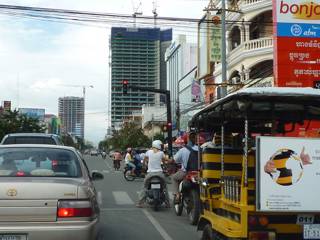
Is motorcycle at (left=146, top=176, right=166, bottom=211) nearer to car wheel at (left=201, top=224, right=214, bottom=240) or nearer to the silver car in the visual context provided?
car wheel at (left=201, top=224, right=214, bottom=240)

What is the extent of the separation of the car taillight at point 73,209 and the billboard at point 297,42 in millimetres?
14276

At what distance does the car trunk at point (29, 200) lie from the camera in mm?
6484

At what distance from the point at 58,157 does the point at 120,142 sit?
11114cm

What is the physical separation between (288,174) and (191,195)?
568 centimetres

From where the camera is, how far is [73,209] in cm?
665

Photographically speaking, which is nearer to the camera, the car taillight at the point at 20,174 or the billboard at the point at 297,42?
the car taillight at the point at 20,174

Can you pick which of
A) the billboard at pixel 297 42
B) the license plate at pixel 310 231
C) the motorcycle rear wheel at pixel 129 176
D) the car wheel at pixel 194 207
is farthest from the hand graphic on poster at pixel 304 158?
the motorcycle rear wheel at pixel 129 176

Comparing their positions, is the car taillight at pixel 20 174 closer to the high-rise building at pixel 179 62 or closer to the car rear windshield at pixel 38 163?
the car rear windshield at pixel 38 163

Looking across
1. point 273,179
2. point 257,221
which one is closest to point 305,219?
point 257,221

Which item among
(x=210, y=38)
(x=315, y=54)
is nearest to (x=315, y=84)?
(x=315, y=54)

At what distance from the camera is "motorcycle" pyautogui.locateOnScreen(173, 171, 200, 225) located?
1153 centimetres

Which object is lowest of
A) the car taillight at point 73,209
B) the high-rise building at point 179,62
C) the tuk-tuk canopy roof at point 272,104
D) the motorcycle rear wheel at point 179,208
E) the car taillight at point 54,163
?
the motorcycle rear wheel at point 179,208

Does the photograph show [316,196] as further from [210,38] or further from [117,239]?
[210,38]

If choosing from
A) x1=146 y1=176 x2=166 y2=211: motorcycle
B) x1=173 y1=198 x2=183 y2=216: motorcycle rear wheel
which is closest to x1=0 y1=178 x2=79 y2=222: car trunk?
x1=173 y1=198 x2=183 y2=216: motorcycle rear wheel
